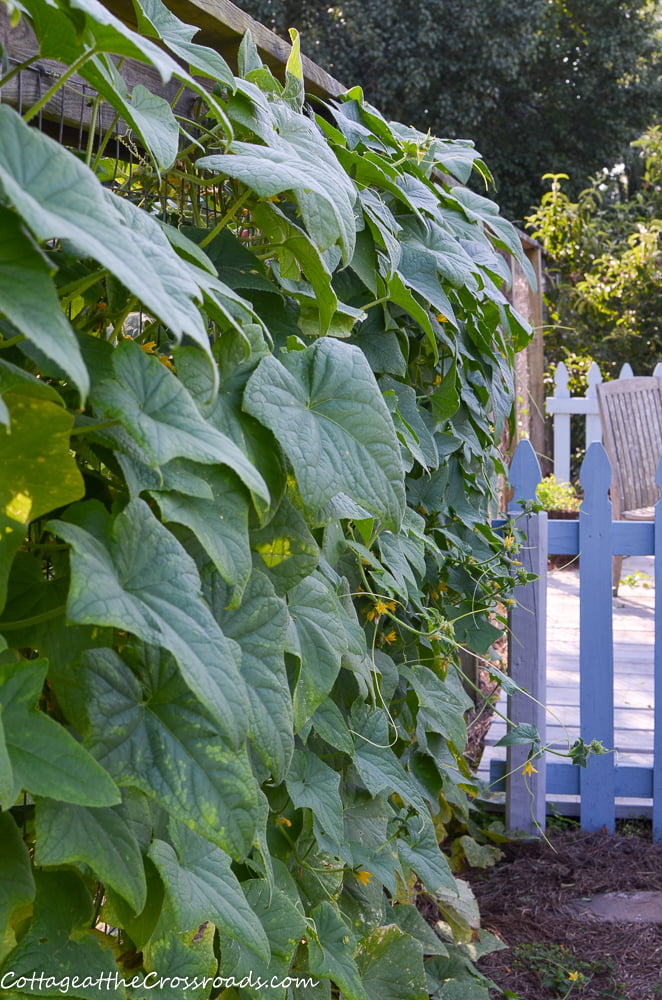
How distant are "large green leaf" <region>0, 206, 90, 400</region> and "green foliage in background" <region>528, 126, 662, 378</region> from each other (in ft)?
28.5

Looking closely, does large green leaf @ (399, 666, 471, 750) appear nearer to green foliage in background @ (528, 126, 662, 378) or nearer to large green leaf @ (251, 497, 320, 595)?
large green leaf @ (251, 497, 320, 595)

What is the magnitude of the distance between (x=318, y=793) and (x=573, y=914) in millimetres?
1431

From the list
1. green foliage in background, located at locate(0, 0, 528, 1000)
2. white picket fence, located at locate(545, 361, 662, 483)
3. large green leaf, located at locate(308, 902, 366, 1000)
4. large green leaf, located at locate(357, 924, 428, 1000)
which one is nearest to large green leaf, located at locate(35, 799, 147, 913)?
green foliage in background, located at locate(0, 0, 528, 1000)

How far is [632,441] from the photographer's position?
5805 millimetres

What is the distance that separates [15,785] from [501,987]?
Result: 5.66ft

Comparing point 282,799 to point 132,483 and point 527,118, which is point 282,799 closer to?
point 132,483

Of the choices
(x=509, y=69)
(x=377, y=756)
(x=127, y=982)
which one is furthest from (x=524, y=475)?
(x=509, y=69)

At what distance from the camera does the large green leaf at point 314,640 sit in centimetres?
95

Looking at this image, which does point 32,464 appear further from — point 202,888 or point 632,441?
point 632,441

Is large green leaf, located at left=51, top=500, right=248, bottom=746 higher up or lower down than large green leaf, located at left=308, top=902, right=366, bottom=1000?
higher up

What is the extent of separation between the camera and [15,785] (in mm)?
536

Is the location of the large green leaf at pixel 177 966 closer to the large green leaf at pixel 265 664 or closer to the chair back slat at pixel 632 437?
the large green leaf at pixel 265 664

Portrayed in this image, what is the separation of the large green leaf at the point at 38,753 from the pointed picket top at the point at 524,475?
204 cm

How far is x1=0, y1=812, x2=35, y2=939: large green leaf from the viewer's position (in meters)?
0.60
